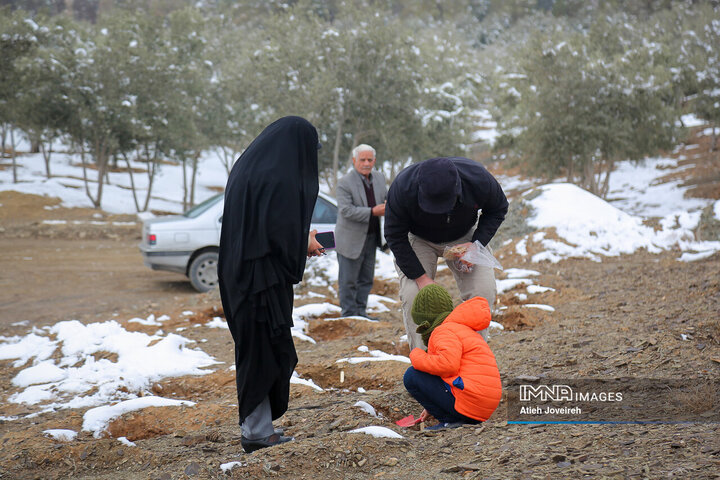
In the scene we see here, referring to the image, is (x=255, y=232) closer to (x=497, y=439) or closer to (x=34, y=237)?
(x=497, y=439)

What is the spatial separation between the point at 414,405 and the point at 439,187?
4.76 ft

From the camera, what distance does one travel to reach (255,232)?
3434 mm

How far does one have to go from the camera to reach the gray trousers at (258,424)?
11.6 ft

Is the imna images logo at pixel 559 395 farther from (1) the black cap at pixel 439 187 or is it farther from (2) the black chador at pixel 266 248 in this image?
(2) the black chador at pixel 266 248

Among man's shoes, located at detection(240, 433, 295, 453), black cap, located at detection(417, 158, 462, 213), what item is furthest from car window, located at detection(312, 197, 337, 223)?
man's shoes, located at detection(240, 433, 295, 453)

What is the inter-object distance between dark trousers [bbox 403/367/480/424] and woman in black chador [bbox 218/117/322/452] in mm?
709

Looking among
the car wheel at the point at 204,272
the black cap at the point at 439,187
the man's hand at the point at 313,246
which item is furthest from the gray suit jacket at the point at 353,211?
the car wheel at the point at 204,272

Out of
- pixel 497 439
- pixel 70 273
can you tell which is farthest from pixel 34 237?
pixel 497 439

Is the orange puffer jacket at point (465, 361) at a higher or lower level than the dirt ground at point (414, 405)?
higher

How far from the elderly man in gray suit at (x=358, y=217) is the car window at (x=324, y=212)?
2465mm

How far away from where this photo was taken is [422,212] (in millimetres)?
4246

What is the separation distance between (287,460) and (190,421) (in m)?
1.35

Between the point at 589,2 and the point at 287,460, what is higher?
the point at 589,2

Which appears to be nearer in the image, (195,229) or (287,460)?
(287,460)
